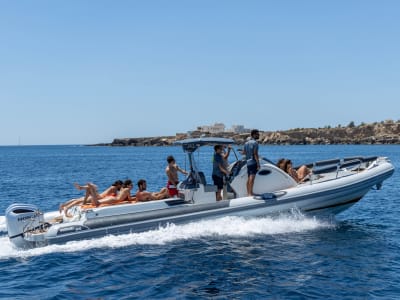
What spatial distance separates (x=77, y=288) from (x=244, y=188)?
5354 mm

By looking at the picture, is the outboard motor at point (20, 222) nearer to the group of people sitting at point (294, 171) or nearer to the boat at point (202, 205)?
the boat at point (202, 205)

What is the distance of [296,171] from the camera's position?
45.7ft

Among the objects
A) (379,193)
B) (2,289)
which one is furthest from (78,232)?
(379,193)

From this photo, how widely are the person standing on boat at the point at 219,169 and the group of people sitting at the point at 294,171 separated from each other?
1.90m

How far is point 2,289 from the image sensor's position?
890 cm

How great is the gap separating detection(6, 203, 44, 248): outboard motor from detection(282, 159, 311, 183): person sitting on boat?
655cm

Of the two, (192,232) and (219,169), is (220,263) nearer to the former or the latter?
(192,232)

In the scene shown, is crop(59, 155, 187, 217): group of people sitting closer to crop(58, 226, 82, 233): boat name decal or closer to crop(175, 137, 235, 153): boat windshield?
crop(175, 137, 235, 153): boat windshield

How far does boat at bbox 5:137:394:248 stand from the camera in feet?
36.4

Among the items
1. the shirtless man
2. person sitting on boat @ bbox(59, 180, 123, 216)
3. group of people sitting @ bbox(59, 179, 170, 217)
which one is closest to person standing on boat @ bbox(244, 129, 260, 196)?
the shirtless man

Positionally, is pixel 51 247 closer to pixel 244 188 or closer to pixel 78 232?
pixel 78 232

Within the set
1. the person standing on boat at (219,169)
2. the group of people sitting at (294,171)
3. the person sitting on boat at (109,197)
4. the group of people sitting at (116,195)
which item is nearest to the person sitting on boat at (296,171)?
the group of people sitting at (294,171)

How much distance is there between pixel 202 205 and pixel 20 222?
4183 mm

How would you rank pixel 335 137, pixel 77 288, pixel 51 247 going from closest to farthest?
pixel 77 288 → pixel 51 247 → pixel 335 137
